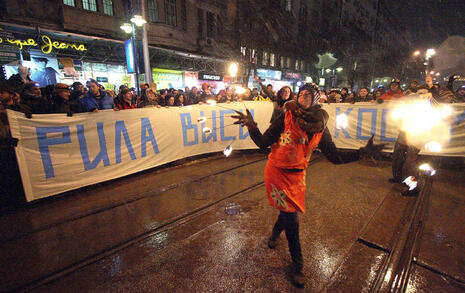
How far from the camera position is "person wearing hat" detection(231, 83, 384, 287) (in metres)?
2.31

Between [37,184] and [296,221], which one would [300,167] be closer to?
[296,221]

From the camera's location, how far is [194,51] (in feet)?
64.2

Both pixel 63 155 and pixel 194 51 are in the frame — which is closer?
pixel 63 155

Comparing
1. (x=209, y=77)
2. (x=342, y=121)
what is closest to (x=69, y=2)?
(x=209, y=77)

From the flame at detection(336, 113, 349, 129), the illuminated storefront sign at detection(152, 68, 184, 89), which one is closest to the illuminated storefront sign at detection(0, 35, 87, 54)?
the illuminated storefront sign at detection(152, 68, 184, 89)

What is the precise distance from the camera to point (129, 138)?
5387mm

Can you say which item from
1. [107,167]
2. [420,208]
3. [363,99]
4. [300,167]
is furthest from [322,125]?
[363,99]

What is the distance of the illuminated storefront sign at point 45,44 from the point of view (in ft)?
34.5

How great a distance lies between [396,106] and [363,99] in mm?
2352

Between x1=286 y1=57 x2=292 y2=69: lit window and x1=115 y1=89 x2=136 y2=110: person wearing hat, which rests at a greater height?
x1=286 y1=57 x2=292 y2=69: lit window

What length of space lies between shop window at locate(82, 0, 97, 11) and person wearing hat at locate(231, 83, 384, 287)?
639 inches

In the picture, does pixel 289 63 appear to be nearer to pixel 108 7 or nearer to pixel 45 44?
pixel 108 7

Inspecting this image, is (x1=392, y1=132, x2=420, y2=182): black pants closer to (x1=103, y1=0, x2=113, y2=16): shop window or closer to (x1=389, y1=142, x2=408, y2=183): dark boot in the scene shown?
(x1=389, y1=142, x2=408, y2=183): dark boot

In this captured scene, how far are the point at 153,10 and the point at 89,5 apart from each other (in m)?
4.34
